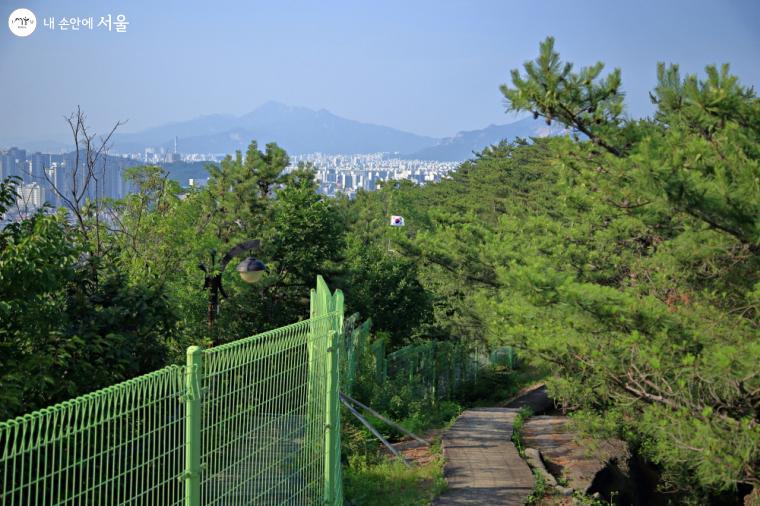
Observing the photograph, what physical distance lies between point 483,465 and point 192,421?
Answer: 19.1ft

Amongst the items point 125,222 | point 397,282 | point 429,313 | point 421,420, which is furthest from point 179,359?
point 429,313

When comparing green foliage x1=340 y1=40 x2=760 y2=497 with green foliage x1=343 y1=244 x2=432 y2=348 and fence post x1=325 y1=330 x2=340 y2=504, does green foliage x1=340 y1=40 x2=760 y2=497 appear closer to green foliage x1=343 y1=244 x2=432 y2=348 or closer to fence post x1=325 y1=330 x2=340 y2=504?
fence post x1=325 y1=330 x2=340 y2=504

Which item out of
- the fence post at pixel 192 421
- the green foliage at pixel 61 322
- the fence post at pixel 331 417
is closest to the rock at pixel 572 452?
the fence post at pixel 331 417

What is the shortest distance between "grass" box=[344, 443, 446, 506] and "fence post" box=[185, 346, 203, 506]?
12.1 feet

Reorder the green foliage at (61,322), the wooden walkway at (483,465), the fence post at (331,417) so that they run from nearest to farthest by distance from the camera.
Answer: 1. the green foliage at (61,322)
2. the fence post at (331,417)
3. the wooden walkway at (483,465)

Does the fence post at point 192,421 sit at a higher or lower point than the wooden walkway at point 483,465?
higher

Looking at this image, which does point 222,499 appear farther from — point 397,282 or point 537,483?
point 397,282

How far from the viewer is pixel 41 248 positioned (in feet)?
21.1

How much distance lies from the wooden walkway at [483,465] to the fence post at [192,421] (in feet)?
13.6

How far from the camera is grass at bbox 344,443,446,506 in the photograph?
8484 mm

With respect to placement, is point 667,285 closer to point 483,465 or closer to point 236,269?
point 483,465

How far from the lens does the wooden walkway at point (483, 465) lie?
8.69 meters

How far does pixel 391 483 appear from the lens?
29.7ft

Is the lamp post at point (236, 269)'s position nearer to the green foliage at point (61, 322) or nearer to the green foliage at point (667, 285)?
the green foliage at point (61, 322)
